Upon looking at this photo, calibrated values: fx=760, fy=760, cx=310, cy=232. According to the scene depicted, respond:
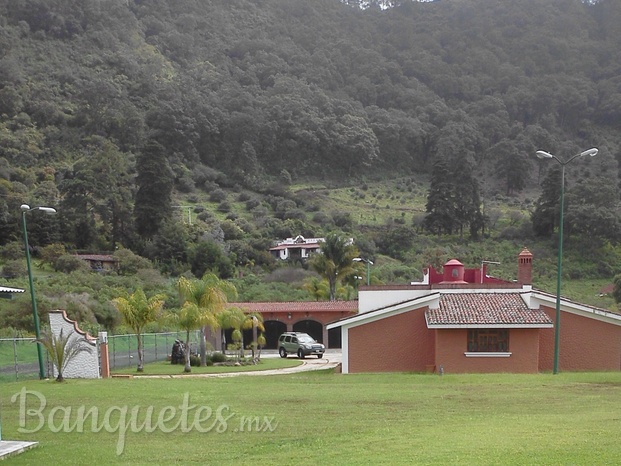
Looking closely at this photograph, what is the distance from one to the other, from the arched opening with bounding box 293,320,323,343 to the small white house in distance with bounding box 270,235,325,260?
2361 centimetres

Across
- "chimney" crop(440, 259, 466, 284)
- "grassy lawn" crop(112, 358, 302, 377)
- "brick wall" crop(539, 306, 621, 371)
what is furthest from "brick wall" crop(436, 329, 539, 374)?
"grassy lawn" crop(112, 358, 302, 377)

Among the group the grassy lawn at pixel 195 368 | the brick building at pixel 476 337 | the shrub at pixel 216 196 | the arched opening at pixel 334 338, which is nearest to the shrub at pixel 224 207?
the shrub at pixel 216 196

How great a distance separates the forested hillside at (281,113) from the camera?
71812mm

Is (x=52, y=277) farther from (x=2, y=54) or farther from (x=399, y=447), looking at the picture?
(x=2, y=54)

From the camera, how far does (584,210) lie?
73.1 metres

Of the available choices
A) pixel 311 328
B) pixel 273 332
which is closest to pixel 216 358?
pixel 273 332

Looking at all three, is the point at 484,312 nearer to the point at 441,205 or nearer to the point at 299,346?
the point at 299,346

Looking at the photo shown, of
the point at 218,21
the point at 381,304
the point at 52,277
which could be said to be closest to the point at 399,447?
the point at 381,304

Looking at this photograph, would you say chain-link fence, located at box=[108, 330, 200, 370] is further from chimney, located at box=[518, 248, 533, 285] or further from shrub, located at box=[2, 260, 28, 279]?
shrub, located at box=[2, 260, 28, 279]

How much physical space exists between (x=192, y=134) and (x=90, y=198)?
3188cm

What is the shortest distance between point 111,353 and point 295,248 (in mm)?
44072

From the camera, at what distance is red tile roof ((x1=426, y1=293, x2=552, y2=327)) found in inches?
975

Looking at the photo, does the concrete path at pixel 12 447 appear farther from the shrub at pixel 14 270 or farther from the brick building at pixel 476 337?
the shrub at pixel 14 270

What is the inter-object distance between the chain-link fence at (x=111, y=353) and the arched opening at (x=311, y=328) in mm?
8944
